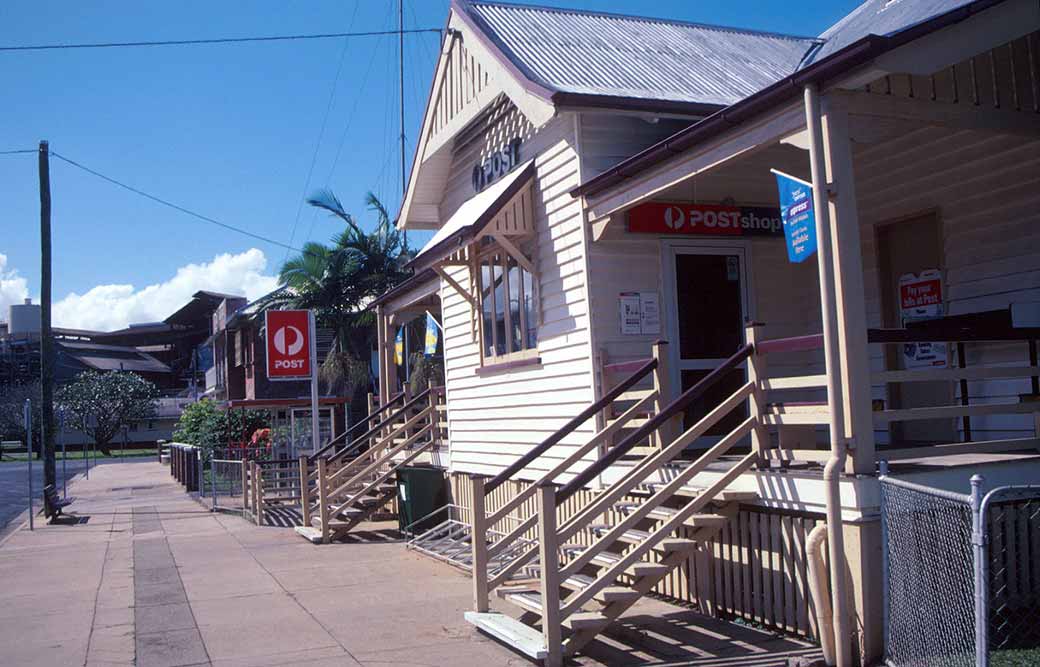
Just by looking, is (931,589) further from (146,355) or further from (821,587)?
(146,355)

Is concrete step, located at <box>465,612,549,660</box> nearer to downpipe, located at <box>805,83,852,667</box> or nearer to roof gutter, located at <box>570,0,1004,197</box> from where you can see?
downpipe, located at <box>805,83,852,667</box>

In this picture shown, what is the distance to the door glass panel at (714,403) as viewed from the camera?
10.8 meters

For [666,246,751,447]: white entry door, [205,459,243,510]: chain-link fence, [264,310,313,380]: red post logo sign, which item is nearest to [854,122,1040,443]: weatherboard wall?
[666,246,751,447]: white entry door

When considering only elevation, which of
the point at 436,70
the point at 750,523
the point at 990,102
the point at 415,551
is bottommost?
the point at 415,551

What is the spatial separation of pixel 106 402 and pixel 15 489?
2851 centimetres

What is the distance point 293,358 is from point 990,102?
1479 cm

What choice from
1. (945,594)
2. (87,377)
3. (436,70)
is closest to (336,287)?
(436,70)

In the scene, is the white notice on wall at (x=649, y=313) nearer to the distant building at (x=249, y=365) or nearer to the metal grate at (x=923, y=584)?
the metal grate at (x=923, y=584)

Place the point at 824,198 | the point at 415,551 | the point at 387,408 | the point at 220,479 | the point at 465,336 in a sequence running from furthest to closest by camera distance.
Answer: the point at 220,479 → the point at 387,408 → the point at 465,336 → the point at 415,551 → the point at 824,198

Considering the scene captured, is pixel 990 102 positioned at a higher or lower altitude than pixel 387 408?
higher

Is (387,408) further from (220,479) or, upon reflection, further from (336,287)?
(336,287)

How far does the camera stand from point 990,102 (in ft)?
27.0

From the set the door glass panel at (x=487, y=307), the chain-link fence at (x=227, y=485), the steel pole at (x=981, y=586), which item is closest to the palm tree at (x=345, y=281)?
the chain-link fence at (x=227, y=485)

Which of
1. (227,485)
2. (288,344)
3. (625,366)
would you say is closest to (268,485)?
(288,344)
